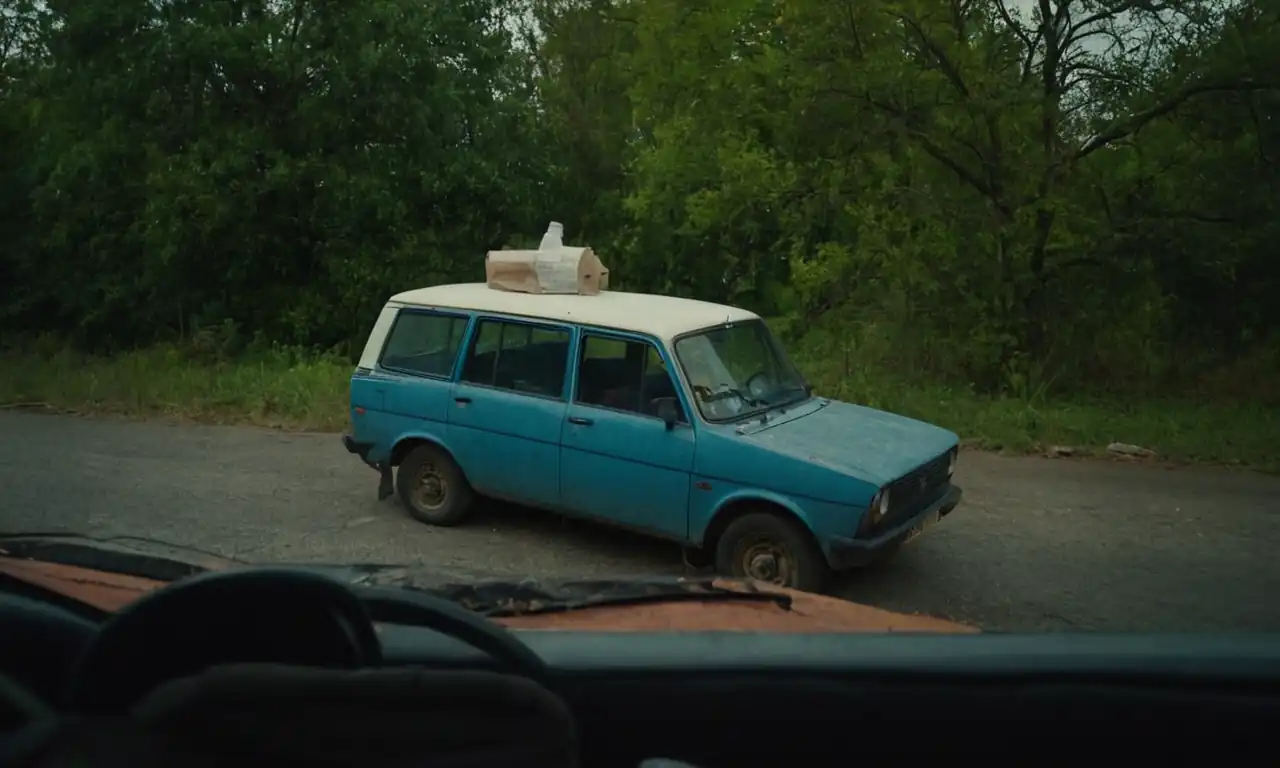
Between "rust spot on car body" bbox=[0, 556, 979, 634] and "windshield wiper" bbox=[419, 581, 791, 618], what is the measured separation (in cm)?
2

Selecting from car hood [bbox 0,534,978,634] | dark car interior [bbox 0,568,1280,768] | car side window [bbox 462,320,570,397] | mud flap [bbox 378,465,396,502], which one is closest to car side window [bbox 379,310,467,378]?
car side window [bbox 462,320,570,397]

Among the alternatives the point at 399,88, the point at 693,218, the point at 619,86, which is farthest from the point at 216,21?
the point at 693,218

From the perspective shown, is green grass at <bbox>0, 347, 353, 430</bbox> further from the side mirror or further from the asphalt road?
the side mirror

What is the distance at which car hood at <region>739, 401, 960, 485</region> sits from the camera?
4469 mm

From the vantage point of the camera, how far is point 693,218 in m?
10.6

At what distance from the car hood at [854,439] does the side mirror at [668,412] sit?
297 millimetres

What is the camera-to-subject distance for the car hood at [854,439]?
14.7 feet

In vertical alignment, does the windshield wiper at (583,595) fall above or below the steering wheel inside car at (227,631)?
below

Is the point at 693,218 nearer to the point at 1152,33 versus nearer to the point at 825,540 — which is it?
the point at 1152,33

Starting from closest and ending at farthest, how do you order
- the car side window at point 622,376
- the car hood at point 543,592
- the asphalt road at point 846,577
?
the car hood at point 543,592
the asphalt road at point 846,577
the car side window at point 622,376

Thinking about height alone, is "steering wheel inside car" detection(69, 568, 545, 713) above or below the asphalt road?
above

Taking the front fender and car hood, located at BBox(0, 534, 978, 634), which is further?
the front fender

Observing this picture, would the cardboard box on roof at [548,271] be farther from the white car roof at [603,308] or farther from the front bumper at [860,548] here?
the front bumper at [860,548]

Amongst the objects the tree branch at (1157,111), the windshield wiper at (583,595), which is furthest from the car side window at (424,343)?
the tree branch at (1157,111)
